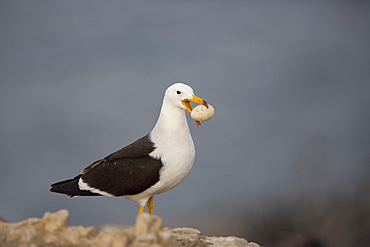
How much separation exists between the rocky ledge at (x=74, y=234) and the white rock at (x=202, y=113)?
2.17m

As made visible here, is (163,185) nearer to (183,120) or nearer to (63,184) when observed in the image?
(183,120)

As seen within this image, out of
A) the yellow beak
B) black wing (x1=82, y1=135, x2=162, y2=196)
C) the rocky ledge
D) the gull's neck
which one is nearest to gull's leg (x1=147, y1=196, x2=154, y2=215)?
black wing (x1=82, y1=135, x2=162, y2=196)

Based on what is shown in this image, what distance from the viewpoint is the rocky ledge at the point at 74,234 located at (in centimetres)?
355

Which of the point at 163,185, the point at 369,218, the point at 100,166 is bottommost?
the point at 369,218

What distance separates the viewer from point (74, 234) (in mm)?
3955

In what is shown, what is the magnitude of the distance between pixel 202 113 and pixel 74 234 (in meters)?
2.71

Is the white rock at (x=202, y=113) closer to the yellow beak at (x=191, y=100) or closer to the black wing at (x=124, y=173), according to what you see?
the yellow beak at (x=191, y=100)

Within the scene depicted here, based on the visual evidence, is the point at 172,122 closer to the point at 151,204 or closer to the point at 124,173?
the point at 124,173

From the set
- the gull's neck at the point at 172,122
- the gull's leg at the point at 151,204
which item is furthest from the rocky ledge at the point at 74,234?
the gull's leg at the point at 151,204

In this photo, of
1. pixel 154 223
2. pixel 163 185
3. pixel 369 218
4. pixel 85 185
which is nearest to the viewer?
pixel 154 223

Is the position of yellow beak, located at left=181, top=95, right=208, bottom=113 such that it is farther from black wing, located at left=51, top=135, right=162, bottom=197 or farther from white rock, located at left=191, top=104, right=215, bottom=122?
black wing, located at left=51, top=135, right=162, bottom=197

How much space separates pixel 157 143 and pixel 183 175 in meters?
0.57

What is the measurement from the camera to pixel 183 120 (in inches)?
261

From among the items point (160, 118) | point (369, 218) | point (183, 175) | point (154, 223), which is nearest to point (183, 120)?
point (160, 118)
